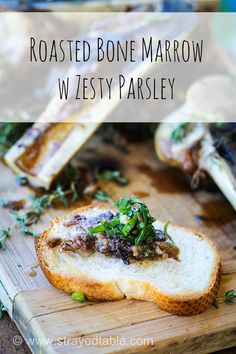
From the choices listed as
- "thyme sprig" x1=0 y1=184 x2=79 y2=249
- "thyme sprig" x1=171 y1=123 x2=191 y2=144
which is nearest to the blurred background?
"thyme sprig" x1=171 y1=123 x2=191 y2=144

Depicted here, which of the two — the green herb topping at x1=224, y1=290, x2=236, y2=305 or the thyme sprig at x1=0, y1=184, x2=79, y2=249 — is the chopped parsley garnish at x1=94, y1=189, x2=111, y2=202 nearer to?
the thyme sprig at x1=0, y1=184, x2=79, y2=249

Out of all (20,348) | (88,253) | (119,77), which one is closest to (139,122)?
(119,77)

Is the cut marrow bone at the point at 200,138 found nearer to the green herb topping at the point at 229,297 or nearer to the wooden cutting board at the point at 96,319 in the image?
the wooden cutting board at the point at 96,319

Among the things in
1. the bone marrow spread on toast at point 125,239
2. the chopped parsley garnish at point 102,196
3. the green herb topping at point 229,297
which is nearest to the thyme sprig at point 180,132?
the chopped parsley garnish at point 102,196

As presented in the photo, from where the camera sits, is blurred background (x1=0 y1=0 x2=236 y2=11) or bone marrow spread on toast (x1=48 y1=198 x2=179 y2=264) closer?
bone marrow spread on toast (x1=48 y1=198 x2=179 y2=264)

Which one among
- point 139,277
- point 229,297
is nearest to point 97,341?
point 139,277

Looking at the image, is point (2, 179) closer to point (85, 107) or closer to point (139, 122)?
point (85, 107)

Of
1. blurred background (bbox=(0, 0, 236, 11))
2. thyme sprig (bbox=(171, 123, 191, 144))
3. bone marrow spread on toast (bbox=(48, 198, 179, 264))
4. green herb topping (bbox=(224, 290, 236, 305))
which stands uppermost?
blurred background (bbox=(0, 0, 236, 11))
